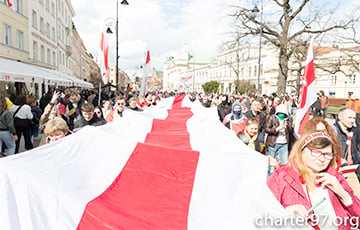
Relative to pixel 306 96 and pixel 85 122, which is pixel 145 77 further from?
pixel 306 96

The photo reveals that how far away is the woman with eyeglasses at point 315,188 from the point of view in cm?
211

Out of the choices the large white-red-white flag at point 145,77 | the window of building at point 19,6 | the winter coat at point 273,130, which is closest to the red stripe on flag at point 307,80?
the winter coat at point 273,130

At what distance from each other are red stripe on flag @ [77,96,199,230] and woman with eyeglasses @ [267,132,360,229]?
81 cm

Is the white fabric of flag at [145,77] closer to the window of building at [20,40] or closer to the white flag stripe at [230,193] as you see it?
the white flag stripe at [230,193]

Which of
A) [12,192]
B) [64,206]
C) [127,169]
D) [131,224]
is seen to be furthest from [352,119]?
[12,192]

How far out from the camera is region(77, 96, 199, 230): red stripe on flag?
2.25 meters

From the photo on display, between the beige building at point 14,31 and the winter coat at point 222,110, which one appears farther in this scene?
the beige building at point 14,31

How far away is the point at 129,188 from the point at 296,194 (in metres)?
1.47

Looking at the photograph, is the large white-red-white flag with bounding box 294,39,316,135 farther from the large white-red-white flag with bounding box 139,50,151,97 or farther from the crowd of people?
the large white-red-white flag with bounding box 139,50,151,97

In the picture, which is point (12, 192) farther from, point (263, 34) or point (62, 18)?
point (62, 18)

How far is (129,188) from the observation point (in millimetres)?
2719

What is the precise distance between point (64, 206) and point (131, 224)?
57 centimetres

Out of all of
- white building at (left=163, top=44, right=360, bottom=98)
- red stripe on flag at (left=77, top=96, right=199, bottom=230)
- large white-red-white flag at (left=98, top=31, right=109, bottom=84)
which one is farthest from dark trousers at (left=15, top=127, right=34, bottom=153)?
white building at (left=163, top=44, right=360, bottom=98)

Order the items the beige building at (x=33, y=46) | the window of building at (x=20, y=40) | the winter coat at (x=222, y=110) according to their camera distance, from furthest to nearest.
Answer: the window of building at (x=20, y=40), the beige building at (x=33, y=46), the winter coat at (x=222, y=110)
